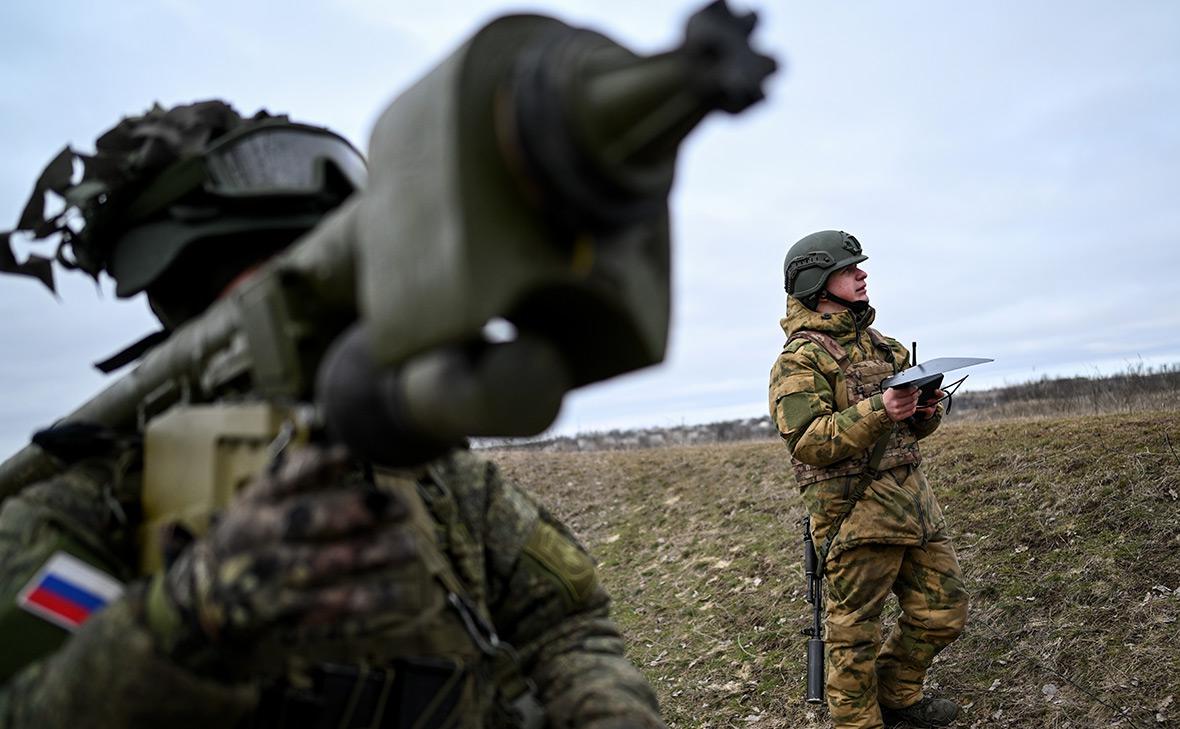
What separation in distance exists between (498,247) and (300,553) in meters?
0.51

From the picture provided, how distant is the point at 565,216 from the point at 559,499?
11.6 m

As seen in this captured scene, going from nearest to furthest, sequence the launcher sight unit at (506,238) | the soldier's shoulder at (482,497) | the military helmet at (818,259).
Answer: the launcher sight unit at (506,238) < the soldier's shoulder at (482,497) < the military helmet at (818,259)

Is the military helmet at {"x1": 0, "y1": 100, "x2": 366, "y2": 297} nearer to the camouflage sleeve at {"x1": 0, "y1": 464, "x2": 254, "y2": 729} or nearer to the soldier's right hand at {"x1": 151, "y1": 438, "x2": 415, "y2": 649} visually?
the camouflage sleeve at {"x1": 0, "y1": 464, "x2": 254, "y2": 729}

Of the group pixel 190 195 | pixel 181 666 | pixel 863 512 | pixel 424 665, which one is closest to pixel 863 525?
pixel 863 512

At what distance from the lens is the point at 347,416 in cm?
127

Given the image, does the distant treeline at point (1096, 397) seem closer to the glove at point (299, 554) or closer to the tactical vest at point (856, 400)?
the tactical vest at point (856, 400)

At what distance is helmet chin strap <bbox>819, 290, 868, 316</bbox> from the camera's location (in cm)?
532

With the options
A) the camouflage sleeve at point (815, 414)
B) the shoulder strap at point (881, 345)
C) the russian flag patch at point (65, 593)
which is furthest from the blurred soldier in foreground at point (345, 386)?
Answer: the shoulder strap at point (881, 345)

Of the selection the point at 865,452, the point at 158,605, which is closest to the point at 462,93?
the point at 158,605

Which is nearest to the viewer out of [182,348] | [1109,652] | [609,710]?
[182,348]

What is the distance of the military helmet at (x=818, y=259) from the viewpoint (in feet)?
17.4

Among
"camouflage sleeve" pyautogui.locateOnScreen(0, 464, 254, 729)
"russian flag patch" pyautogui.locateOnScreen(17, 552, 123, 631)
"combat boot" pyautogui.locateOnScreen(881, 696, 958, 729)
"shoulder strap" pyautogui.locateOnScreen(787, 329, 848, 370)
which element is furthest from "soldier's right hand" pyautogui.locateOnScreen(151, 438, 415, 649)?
"combat boot" pyautogui.locateOnScreen(881, 696, 958, 729)

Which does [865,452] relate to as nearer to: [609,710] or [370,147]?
[609,710]

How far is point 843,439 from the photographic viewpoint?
4.76 meters
